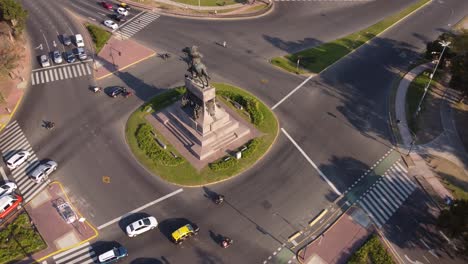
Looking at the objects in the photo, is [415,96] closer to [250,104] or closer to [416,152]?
[416,152]

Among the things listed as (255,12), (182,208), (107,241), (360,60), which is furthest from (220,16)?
(107,241)

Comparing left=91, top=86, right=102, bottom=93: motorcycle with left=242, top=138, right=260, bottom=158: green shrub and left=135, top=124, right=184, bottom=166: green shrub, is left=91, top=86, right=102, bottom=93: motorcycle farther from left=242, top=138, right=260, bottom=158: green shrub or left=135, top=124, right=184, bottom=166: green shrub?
left=242, top=138, right=260, bottom=158: green shrub

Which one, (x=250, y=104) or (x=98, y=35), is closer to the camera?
(x=250, y=104)

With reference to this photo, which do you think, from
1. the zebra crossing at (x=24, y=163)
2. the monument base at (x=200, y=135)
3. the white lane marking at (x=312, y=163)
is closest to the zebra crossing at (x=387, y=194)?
the white lane marking at (x=312, y=163)

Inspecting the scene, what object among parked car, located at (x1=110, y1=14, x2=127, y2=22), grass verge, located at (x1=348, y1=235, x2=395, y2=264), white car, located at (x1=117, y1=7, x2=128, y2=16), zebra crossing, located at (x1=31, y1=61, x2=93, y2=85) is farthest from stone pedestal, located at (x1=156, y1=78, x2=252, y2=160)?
white car, located at (x1=117, y1=7, x2=128, y2=16)

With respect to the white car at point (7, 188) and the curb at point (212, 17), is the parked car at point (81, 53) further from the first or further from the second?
the white car at point (7, 188)

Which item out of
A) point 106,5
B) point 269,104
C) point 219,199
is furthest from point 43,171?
point 106,5

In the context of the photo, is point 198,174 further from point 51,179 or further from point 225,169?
point 51,179
